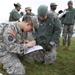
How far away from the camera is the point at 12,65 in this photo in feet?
24.2

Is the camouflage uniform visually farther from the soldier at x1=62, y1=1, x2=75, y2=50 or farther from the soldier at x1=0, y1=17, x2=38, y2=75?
the soldier at x1=62, y1=1, x2=75, y2=50

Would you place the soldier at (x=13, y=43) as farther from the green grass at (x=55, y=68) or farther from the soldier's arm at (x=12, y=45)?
the green grass at (x=55, y=68)

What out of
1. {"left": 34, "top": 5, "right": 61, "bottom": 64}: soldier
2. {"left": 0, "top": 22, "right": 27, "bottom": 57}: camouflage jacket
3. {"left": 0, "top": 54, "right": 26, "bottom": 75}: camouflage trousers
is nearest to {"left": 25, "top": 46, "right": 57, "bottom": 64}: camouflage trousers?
{"left": 34, "top": 5, "right": 61, "bottom": 64}: soldier

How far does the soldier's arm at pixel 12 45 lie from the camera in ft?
23.1

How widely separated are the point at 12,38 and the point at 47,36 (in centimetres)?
178

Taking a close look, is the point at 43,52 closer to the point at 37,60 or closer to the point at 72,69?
the point at 37,60

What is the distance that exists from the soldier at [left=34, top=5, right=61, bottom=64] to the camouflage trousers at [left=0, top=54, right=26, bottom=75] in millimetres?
1387

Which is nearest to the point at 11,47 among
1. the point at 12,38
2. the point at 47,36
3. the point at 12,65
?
the point at 12,38

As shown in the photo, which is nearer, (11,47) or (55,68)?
(11,47)

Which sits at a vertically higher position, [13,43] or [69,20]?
[13,43]

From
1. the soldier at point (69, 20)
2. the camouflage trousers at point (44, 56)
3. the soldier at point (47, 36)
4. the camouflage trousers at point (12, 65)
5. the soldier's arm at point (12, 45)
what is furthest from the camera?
the soldier at point (69, 20)

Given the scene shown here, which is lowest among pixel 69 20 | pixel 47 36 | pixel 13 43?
pixel 69 20

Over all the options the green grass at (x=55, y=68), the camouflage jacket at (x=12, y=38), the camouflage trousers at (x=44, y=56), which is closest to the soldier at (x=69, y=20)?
the green grass at (x=55, y=68)

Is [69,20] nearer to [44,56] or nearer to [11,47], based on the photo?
[44,56]
